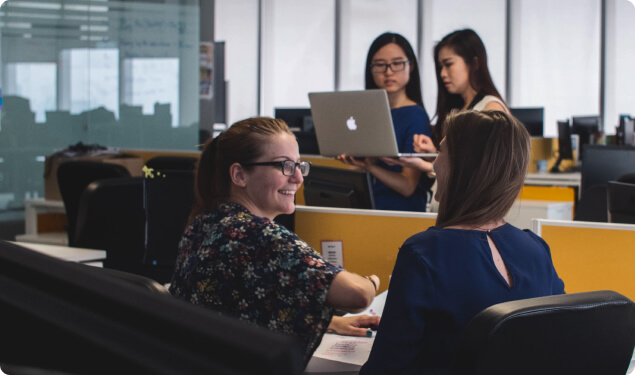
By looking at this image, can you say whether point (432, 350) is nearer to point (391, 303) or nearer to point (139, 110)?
point (391, 303)

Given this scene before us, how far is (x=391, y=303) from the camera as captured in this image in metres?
1.23

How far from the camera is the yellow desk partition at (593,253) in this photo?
1.75 metres

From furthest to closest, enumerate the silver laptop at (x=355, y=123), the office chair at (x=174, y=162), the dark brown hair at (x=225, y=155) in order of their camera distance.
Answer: the office chair at (x=174, y=162)
the silver laptop at (x=355, y=123)
the dark brown hair at (x=225, y=155)

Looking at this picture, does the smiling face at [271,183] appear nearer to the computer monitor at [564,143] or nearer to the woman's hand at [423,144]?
the woman's hand at [423,144]

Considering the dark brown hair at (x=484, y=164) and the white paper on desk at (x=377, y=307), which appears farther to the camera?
the white paper on desk at (x=377, y=307)

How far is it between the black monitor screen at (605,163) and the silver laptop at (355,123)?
56.2 inches

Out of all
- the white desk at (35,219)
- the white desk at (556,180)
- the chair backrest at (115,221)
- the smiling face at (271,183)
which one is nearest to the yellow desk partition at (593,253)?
the smiling face at (271,183)

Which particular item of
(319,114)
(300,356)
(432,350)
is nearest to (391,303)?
(432,350)

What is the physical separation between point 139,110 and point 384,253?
11.4 feet

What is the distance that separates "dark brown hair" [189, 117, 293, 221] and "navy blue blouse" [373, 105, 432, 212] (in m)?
1.19

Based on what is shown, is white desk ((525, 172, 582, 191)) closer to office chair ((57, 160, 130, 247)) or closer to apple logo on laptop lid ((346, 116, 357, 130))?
apple logo on laptop lid ((346, 116, 357, 130))

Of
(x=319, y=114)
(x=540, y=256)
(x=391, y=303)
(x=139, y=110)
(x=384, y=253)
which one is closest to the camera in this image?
(x=391, y=303)

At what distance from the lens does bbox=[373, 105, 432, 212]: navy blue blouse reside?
2.78 meters

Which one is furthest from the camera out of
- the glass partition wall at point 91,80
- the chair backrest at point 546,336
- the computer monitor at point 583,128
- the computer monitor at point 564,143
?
the computer monitor at point 583,128
